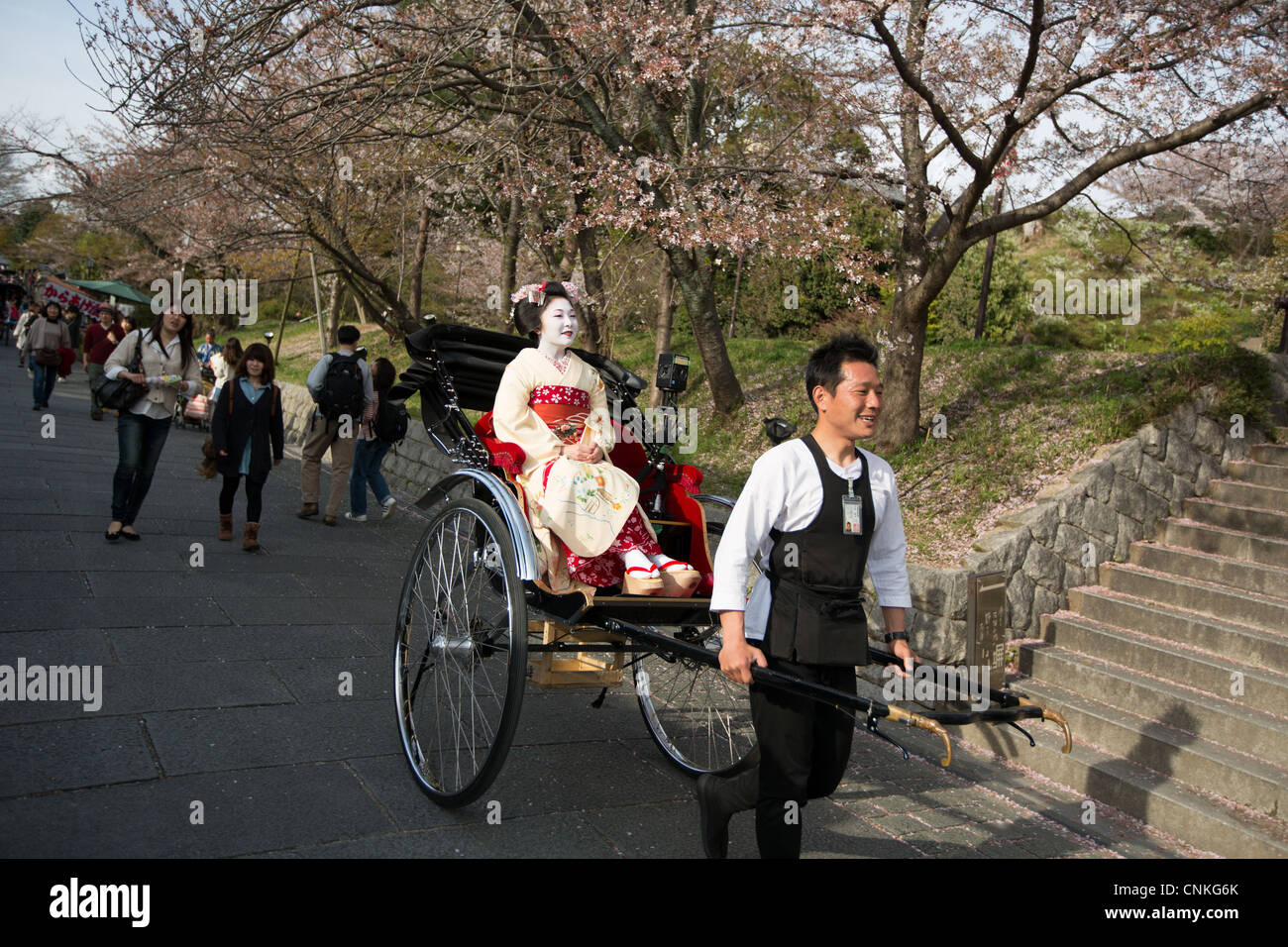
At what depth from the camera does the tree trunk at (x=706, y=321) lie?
9844 mm

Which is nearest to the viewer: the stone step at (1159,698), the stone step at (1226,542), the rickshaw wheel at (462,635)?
the rickshaw wheel at (462,635)

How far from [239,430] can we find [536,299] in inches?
167

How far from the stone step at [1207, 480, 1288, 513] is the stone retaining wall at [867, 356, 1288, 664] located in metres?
0.12

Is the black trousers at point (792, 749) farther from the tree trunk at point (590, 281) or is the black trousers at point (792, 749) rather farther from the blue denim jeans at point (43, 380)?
the blue denim jeans at point (43, 380)

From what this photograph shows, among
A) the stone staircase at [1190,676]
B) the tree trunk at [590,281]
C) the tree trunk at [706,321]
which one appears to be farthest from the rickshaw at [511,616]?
the tree trunk at [590,281]

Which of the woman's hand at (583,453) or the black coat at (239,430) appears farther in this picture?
the black coat at (239,430)

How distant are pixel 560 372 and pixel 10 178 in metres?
56.1

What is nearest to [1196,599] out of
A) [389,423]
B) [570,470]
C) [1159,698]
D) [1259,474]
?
[1159,698]

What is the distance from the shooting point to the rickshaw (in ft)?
11.0

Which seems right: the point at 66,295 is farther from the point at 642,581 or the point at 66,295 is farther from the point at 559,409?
the point at 642,581

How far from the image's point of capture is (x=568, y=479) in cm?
376

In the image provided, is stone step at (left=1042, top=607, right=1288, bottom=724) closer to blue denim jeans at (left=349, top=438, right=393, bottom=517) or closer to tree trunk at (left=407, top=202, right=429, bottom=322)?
blue denim jeans at (left=349, top=438, right=393, bottom=517)

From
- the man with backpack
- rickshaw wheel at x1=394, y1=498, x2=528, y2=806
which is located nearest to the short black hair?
rickshaw wheel at x1=394, y1=498, x2=528, y2=806

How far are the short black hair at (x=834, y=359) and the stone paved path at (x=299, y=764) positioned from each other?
1.84 m
